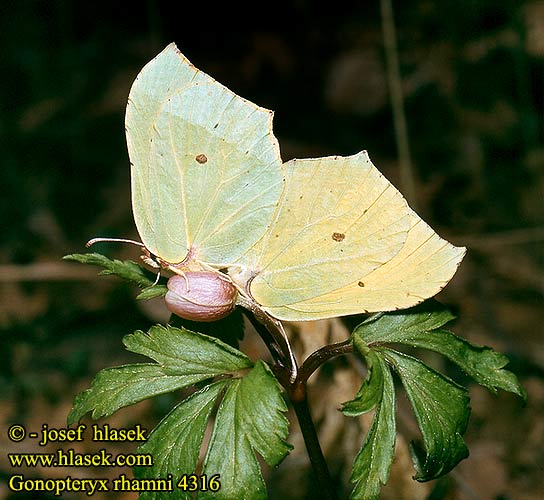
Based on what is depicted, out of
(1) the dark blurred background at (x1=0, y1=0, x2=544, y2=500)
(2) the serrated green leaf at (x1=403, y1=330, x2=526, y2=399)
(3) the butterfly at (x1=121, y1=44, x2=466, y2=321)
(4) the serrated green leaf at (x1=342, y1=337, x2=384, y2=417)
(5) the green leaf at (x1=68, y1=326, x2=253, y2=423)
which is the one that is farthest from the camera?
(1) the dark blurred background at (x1=0, y1=0, x2=544, y2=500)

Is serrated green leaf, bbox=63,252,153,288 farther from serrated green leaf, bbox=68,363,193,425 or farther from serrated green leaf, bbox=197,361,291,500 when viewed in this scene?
serrated green leaf, bbox=197,361,291,500

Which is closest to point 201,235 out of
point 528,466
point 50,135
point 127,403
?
point 127,403

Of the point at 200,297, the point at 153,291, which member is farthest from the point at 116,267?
the point at 200,297

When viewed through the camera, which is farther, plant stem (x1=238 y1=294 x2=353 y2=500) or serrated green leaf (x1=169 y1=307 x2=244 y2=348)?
serrated green leaf (x1=169 y1=307 x2=244 y2=348)

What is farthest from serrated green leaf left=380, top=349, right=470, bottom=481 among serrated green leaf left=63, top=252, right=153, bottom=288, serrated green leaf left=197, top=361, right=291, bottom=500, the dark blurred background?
the dark blurred background

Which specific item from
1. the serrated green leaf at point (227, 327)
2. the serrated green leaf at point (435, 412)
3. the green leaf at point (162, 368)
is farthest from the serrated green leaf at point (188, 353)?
the serrated green leaf at point (435, 412)
